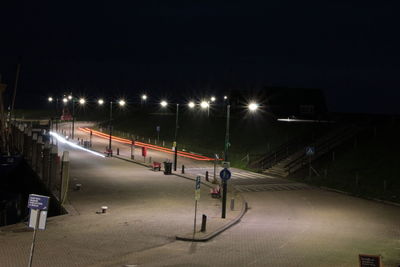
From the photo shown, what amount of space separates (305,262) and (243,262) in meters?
2.38

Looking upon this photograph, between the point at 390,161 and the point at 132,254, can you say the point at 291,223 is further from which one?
the point at 390,161

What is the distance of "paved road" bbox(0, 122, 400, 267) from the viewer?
58.6 feet

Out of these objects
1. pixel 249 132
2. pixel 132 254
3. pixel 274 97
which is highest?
pixel 274 97

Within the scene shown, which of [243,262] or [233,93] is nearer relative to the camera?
[243,262]

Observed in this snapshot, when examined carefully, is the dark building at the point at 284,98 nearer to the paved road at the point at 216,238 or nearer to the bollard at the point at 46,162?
the paved road at the point at 216,238

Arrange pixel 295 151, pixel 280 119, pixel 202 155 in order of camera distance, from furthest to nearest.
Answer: pixel 280 119, pixel 202 155, pixel 295 151

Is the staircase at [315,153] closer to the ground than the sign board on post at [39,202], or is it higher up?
higher up

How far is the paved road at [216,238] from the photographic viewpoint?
17.9 m

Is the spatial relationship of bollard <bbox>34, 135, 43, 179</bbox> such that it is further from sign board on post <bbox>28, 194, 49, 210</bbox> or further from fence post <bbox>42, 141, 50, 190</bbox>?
sign board on post <bbox>28, 194, 49, 210</bbox>

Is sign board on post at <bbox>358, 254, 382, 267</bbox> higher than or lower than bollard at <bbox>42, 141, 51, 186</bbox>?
lower

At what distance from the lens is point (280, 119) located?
67688 millimetres

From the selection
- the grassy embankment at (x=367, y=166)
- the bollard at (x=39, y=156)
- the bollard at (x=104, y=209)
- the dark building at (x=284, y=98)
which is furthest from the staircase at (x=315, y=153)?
the bollard at (x=104, y=209)

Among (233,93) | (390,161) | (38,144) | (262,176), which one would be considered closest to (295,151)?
(262,176)

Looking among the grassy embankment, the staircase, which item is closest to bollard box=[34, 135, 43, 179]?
the staircase
